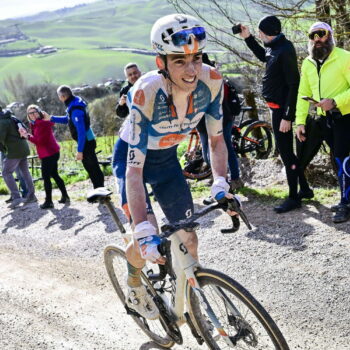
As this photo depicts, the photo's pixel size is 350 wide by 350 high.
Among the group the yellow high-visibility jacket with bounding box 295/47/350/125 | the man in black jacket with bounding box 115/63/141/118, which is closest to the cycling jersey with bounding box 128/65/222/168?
the yellow high-visibility jacket with bounding box 295/47/350/125

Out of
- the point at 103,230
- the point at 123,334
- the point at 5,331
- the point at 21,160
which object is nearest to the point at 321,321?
the point at 123,334

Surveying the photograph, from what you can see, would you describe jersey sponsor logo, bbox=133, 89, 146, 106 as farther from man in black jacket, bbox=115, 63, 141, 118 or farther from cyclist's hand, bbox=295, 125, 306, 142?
man in black jacket, bbox=115, 63, 141, 118

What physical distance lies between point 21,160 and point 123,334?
23.6ft

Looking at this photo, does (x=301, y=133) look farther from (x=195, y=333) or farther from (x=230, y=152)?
(x=195, y=333)

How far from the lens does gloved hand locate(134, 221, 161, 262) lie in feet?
9.84

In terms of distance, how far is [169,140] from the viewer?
371 cm

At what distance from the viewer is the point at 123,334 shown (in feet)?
15.0

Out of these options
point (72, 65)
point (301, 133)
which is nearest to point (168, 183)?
point (301, 133)

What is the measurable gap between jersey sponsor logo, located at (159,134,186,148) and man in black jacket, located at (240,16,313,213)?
3073mm

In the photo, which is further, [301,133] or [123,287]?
[301,133]

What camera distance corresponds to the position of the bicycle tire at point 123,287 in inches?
166

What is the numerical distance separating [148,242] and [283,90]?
4.16m

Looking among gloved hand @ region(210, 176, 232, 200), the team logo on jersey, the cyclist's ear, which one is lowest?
gloved hand @ region(210, 176, 232, 200)

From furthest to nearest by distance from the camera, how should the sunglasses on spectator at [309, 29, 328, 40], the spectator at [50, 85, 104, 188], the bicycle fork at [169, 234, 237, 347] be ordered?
the spectator at [50, 85, 104, 188] < the sunglasses on spectator at [309, 29, 328, 40] < the bicycle fork at [169, 234, 237, 347]
